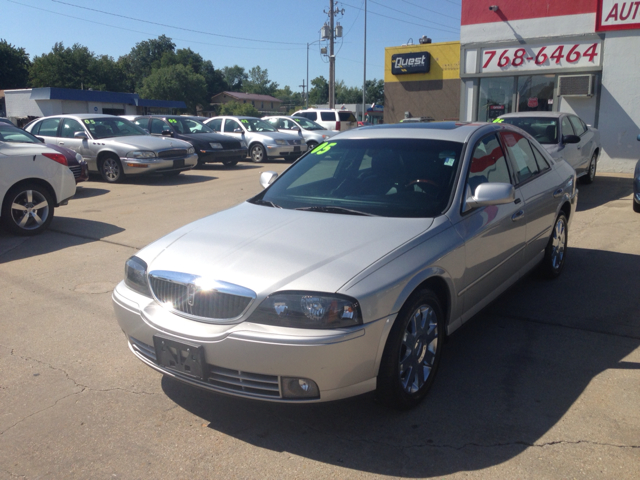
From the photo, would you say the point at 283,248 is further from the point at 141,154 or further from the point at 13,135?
the point at 141,154

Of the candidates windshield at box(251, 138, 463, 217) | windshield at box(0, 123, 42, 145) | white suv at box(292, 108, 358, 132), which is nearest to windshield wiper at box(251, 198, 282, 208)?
windshield at box(251, 138, 463, 217)

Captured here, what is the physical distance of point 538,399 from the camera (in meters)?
3.40

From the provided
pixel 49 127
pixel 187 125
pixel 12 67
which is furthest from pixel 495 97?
pixel 12 67

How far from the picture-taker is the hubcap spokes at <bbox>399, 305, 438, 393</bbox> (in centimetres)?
317

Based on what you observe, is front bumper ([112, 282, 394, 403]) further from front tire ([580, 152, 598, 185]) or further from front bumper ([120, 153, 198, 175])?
front tire ([580, 152, 598, 185])

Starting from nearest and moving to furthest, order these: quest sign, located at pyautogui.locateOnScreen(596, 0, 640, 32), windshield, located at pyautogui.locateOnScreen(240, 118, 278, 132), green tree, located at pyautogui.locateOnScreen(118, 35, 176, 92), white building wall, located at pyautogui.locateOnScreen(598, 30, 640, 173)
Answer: quest sign, located at pyautogui.locateOnScreen(596, 0, 640, 32) → white building wall, located at pyautogui.locateOnScreen(598, 30, 640, 173) → windshield, located at pyautogui.locateOnScreen(240, 118, 278, 132) → green tree, located at pyautogui.locateOnScreen(118, 35, 176, 92)

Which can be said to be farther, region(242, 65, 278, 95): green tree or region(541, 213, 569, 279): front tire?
region(242, 65, 278, 95): green tree

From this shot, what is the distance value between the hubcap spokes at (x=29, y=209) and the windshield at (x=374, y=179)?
4.82 m

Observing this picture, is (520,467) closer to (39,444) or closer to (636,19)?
(39,444)

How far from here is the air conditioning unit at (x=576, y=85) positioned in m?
15.4

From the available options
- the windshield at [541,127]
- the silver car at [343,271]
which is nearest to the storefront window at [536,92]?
the windshield at [541,127]

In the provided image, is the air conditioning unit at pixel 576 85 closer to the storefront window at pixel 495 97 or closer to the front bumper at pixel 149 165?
the storefront window at pixel 495 97

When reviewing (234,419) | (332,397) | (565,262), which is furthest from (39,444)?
(565,262)

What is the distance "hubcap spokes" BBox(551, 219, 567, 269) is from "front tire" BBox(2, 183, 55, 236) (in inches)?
262
